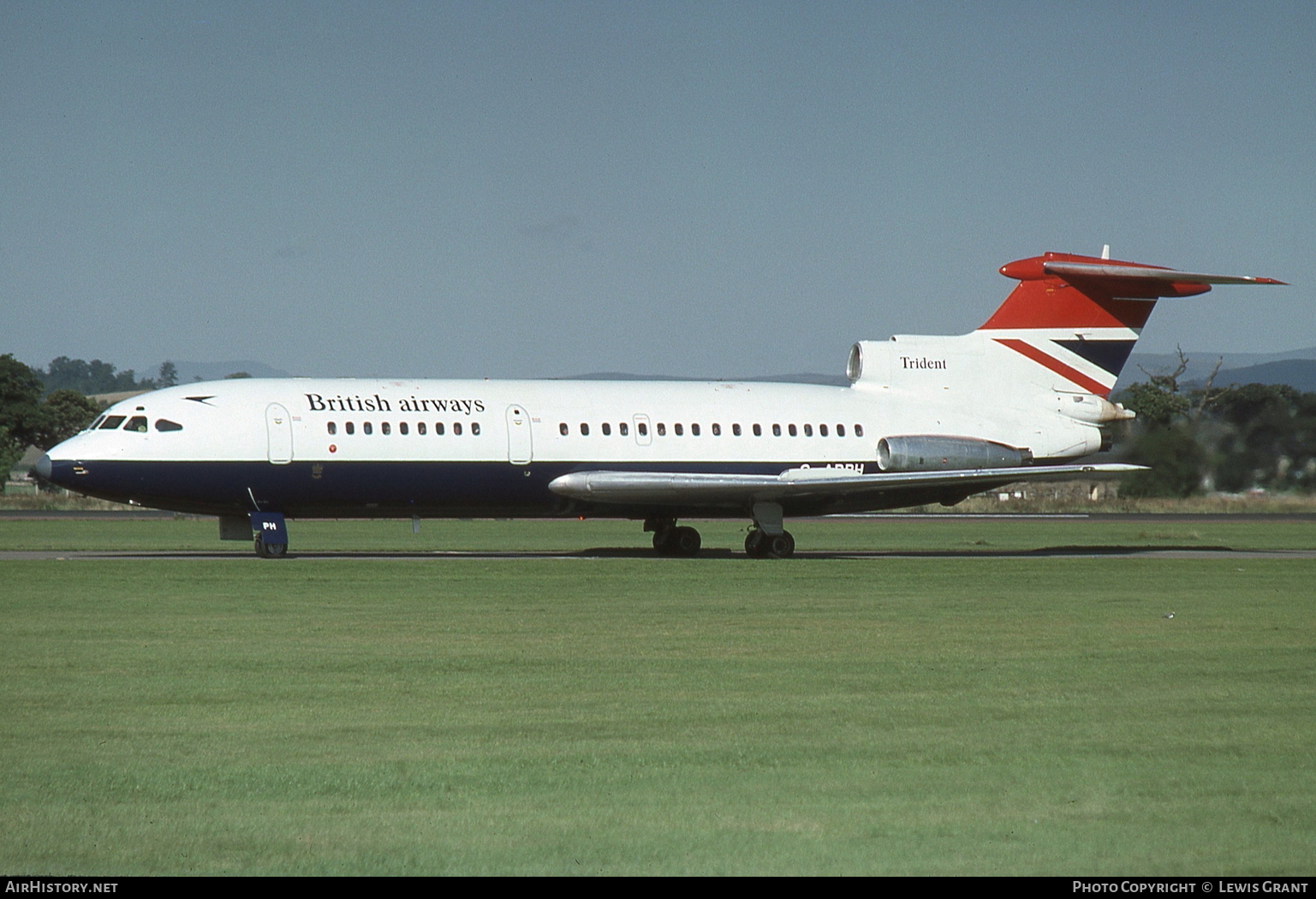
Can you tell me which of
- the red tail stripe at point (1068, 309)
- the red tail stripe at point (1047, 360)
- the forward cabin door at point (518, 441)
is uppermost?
the red tail stripe at point (1068, 309)

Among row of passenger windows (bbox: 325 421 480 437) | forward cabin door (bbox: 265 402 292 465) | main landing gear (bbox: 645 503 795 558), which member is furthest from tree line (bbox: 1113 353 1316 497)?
forward cabin door (bbox: 265 402 292 465)

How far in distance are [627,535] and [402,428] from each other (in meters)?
16.2

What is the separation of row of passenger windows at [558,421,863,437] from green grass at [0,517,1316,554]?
14.8ft

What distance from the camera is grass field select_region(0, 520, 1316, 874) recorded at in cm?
772

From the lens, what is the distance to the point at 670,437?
34.0 metres

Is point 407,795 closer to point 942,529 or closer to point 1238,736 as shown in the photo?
point 1238,736

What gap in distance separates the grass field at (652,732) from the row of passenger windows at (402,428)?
9.05 meters

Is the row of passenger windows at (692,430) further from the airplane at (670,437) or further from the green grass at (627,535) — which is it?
the green grass at (627,535)

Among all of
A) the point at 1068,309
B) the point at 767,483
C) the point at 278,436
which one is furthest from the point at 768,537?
the point at 278,436

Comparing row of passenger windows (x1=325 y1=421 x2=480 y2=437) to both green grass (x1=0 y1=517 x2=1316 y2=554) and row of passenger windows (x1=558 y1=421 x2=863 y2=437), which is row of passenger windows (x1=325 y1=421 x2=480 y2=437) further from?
green grass (x1=0 y1=517 x2=1316 y2=554)

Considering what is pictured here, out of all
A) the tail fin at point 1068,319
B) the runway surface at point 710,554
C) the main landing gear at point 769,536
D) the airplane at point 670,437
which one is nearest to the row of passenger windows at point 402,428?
the airplane at point 670,437

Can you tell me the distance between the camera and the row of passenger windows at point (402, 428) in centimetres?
3152

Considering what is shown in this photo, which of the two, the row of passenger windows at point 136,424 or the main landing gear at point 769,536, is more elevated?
the row of passenger windows at point 136,424
